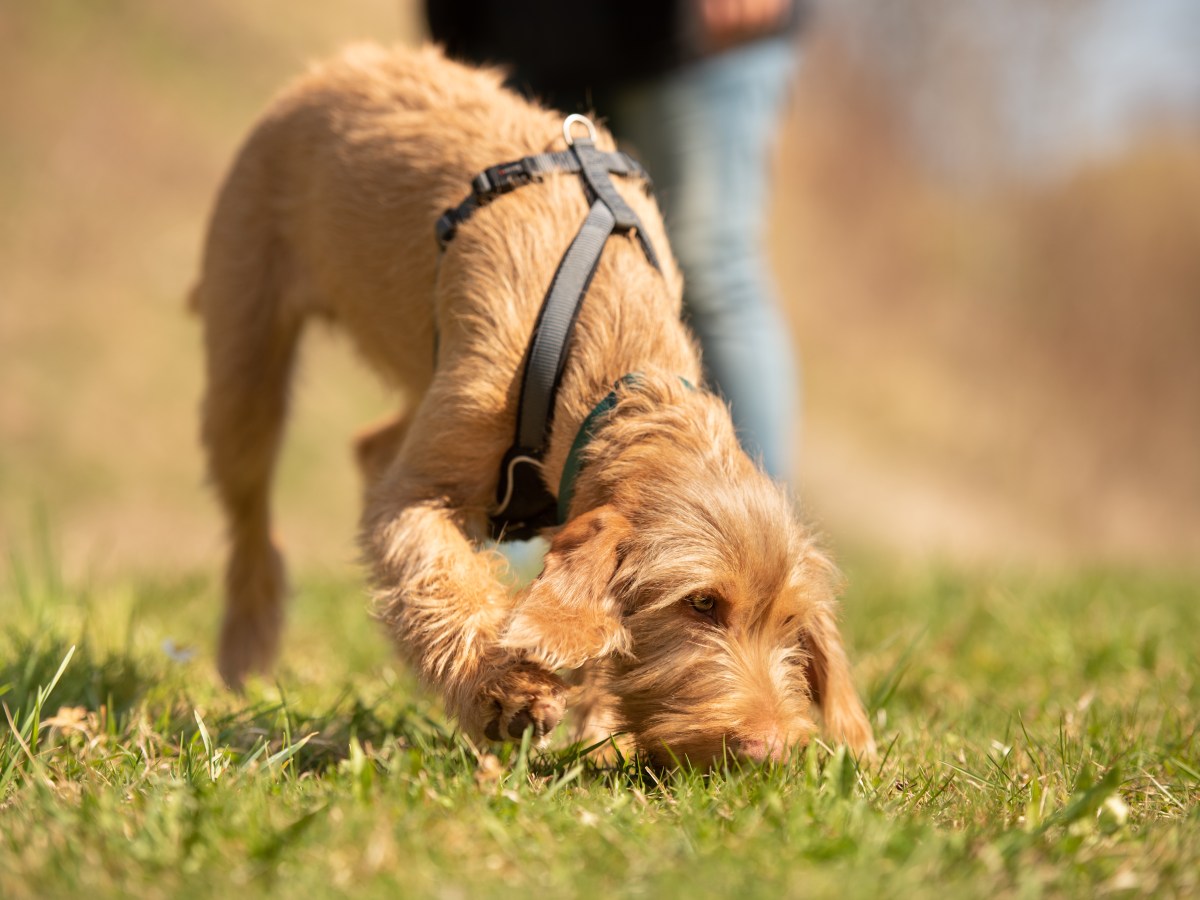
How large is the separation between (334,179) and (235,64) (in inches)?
436

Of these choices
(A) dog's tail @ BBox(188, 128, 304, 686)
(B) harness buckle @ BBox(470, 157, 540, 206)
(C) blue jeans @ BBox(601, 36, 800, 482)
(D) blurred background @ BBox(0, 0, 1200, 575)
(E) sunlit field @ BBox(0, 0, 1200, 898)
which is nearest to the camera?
(E) sunlit field @ BBox(0, 0, 1200, 898)

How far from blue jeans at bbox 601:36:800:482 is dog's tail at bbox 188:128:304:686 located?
127cm


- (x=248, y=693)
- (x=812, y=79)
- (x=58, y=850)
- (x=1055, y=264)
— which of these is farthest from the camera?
(x=812, y=79)

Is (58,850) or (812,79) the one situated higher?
(812,79)

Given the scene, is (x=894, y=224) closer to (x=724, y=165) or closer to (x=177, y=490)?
(x=177, y=490)

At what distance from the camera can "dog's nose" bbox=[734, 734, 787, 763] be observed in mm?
2318

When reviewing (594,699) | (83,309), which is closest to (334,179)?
(594,699)

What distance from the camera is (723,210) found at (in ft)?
13.3

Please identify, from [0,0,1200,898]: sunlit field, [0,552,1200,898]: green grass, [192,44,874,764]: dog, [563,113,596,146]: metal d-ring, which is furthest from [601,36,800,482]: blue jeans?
[0,552,1200,898]: green grass

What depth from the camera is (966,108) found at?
21.0m

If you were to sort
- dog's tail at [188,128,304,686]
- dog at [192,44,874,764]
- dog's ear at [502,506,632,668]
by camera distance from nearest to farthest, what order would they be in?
dog's ear at [502,506,632,668]
dog at [192,44,874,764]
dog's tail at [188,128,304,686]

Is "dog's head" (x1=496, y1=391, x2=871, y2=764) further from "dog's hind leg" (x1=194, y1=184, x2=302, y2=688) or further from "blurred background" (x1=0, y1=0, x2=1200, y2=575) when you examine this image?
"blurred background" (x1=0, y1=0, x2=1200, y2=575)

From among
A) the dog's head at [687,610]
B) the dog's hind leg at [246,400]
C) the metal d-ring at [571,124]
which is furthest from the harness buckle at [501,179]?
the dog's hind leg at [246,400]

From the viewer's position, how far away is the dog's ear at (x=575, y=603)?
2266 millimetres
